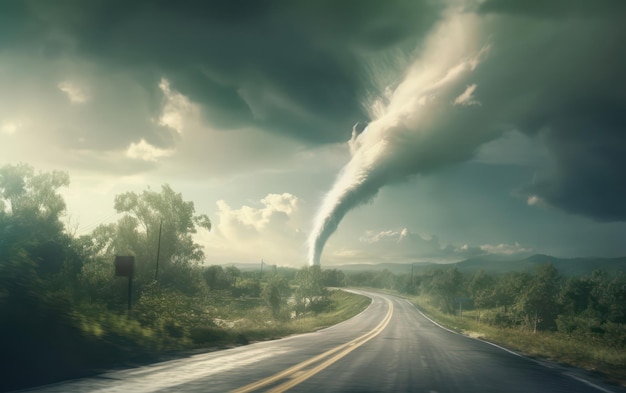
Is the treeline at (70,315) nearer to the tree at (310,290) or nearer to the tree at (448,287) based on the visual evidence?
the tree at (310,290)

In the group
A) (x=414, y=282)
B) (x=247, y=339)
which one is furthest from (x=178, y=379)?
(x=414, y=282)

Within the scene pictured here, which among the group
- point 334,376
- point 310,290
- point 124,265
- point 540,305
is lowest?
point 310,290

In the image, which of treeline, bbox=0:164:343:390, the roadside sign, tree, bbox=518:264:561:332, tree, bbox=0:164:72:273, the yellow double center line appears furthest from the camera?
tree, bbox=518:264:561:332

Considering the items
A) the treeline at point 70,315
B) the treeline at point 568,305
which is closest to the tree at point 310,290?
the treeline at point 568,305

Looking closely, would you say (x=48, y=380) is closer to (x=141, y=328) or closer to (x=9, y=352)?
(x=9, y=352)

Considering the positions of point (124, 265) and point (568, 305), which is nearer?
point (124, 265)

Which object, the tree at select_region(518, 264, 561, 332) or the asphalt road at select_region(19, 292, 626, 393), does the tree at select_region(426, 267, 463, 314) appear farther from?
the asphalt road at select_region(19, 292, 626, 393)

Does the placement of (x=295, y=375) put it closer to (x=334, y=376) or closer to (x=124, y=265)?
(x=334, y=376)

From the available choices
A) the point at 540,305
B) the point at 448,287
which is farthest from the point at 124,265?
the point at 448,287

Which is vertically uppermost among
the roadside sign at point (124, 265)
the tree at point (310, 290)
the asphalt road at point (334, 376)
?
the roadside sign at point (124, 265)

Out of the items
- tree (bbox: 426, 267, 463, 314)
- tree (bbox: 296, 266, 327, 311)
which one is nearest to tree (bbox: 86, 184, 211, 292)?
tree (bbox: 296, 266, 327, 311)

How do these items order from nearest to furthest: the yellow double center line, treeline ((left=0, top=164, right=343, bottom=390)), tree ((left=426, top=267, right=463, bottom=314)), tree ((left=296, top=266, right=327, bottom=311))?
the yellow double center line → treeline ((left=0, top=164, right=343, bottom=390)) → tree ((left=296, top=266, right=327, bottom=311)) → tree ((left=426, top=267, right=463, bottom=314))

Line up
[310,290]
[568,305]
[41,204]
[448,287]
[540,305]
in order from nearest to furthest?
[41,204], [540,305], [568,305], [310,290], [448,287]

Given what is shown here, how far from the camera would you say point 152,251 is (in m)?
55.8
